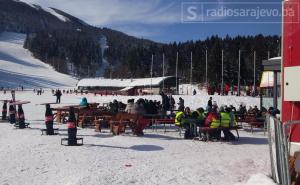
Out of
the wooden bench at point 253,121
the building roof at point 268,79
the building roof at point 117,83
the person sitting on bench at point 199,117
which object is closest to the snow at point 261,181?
the person sitting on bench at point 199,117

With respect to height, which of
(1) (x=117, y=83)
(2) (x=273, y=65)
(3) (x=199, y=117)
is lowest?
(3) (x=199, y=117)

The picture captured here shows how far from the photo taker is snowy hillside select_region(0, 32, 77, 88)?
401ft

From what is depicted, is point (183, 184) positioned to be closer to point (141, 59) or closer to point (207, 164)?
point (207, 164)

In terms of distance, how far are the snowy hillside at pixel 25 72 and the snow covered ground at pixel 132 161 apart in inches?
4126

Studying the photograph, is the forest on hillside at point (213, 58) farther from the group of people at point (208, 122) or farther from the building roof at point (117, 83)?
the group of people at point (208, 122)

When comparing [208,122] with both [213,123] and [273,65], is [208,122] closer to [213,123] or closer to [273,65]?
[213,123]

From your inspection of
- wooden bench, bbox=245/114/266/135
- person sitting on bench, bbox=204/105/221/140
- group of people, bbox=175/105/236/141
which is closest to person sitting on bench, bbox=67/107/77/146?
group of people, bbox=175/105/236/141

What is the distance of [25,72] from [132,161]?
140729 millimetres

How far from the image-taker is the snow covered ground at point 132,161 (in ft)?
28.8

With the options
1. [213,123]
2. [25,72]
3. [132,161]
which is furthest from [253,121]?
[25,72]

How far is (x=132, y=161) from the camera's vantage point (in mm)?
10516

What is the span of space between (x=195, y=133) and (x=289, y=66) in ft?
19.3

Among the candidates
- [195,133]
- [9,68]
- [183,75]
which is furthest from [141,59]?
[195,133]

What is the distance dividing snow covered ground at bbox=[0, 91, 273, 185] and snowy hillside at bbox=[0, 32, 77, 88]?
10481cm
